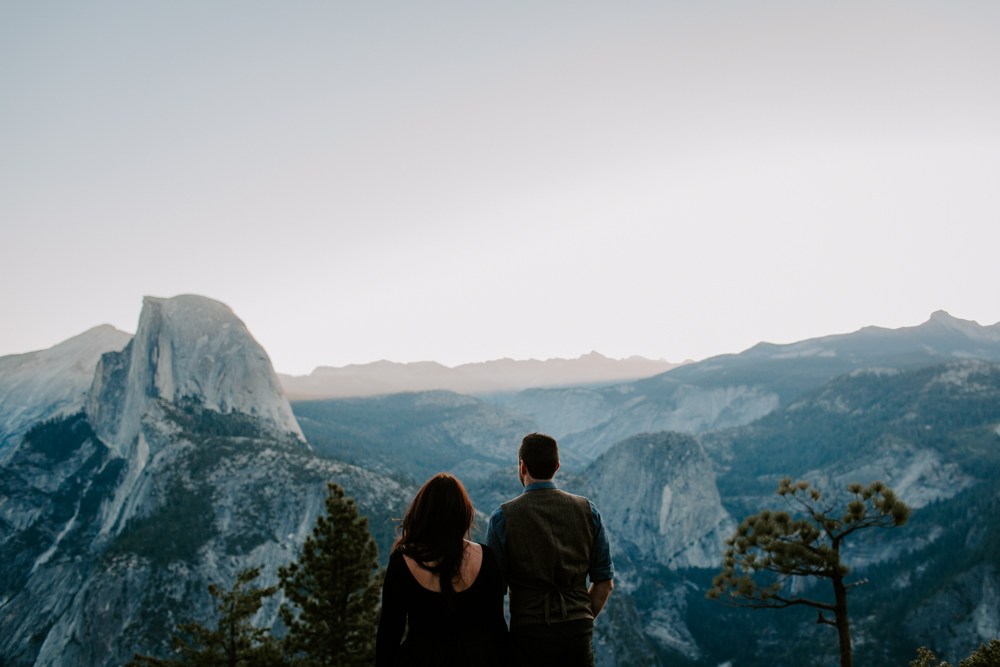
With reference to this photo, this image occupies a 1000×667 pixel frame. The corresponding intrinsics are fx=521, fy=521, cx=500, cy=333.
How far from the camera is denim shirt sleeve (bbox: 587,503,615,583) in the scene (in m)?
5.05

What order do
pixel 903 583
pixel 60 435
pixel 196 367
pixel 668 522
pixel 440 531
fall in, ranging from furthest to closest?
pixel 668 522
pixel 60 435
pixel 903 583
pixel 196 367
pixel 440 531

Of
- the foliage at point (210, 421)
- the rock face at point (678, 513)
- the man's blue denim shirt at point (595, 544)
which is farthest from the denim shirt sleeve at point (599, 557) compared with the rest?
the rock face at point (678, 513)

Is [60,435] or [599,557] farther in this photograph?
[60,435]

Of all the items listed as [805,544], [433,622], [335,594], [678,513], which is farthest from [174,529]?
[678,513]

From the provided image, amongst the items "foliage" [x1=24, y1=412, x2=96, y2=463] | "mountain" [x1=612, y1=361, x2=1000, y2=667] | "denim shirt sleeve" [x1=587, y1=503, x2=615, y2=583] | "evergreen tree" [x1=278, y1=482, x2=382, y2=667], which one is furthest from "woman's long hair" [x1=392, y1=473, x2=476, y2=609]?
"foliage" [x1=24, y1=412, x2=96, y2=463]

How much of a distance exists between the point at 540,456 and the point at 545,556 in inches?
34.8

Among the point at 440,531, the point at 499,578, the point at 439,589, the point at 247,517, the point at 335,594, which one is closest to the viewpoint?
the point at 440,531

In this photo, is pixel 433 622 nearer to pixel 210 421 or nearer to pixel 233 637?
pixel 233 637

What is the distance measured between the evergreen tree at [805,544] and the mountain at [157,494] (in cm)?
8619

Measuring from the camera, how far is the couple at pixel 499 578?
13.7 ft

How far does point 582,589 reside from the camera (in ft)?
16.1

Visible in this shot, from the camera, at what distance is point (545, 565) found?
472 cm

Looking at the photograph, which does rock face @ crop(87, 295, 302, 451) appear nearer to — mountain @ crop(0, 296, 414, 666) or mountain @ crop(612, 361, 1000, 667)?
mountain @ crop(0, 296, 414, 666)

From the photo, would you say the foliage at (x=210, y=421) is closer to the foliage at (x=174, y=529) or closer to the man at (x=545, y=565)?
the foliage at (x=174, y=529)
